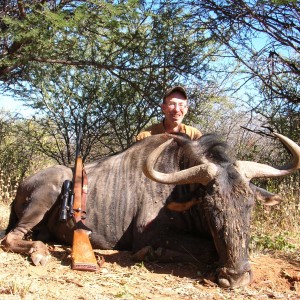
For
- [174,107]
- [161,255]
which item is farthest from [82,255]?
[174,107]

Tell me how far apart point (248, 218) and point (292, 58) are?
493 centimetres

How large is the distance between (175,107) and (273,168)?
1901 mm

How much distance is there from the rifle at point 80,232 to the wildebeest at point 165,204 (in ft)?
0.91

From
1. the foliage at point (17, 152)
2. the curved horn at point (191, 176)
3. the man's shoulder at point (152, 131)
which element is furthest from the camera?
the foliage at point (17, 152)

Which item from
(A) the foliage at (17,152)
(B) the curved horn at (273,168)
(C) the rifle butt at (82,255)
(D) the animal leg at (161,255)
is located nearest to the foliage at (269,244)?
(D) the animal leg at (161,255)

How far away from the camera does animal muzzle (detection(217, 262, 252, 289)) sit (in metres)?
3.75

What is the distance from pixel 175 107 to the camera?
19.5 ft

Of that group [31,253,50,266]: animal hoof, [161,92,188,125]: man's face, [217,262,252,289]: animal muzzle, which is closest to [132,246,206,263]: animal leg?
[217,262,252,289]: animal muzzle

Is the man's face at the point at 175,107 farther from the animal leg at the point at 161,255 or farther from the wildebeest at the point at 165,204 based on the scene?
the animal leg at the point at 161,255

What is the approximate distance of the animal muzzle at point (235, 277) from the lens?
3748 mm

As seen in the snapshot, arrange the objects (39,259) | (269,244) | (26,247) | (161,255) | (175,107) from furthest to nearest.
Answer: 1. (175,107)
2. (269,244)
3. (26,247)
4. (161,255)
5. (39,259)

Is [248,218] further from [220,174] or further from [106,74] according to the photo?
[106,74]

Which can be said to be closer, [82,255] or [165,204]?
[82,255]

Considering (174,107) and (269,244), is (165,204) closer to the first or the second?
(269,244)
